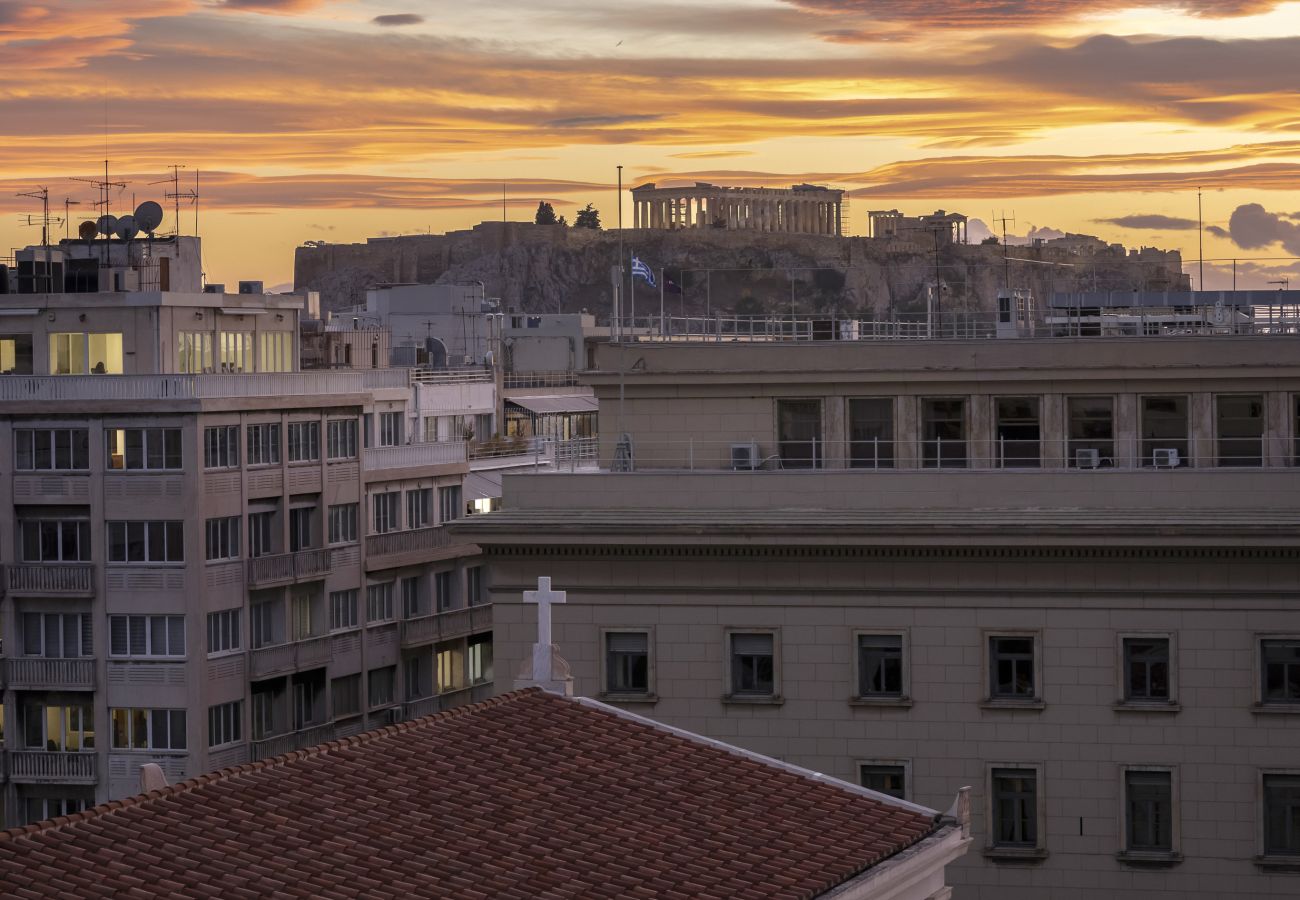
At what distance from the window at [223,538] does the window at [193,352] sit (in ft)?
15.7

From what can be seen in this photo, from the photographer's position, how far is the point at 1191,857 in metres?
33.6

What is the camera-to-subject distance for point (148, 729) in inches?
2032

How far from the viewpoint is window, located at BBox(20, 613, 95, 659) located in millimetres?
52406

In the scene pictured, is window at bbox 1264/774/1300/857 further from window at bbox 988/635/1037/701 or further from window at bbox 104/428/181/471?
window at bbox 104/428/181/471

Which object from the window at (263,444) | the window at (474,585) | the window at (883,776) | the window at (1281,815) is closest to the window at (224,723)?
the window at (263,444)

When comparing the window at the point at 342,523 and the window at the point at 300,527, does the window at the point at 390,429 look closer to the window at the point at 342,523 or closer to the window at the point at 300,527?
the window at the point at 342,523

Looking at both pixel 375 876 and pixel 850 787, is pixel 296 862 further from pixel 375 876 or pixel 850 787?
pixel 850 787

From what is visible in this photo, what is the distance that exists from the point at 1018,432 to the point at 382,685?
25500 mm

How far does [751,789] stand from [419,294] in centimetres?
8190

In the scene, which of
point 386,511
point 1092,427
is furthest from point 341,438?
point 1092,427

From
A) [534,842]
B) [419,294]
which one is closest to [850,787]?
[534,842]

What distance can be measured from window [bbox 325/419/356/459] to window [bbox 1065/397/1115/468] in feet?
81.0

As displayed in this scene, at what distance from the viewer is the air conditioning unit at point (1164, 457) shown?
1454 inches

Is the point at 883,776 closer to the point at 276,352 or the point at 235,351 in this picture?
the point at 235,351
